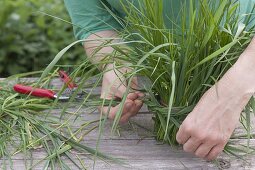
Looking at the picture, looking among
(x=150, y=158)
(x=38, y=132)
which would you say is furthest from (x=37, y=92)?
(x=150, y=158)

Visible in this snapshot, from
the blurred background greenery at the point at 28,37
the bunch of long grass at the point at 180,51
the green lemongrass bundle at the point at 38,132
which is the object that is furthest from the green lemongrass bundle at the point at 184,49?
the blurred background greenery at the point at 28,37

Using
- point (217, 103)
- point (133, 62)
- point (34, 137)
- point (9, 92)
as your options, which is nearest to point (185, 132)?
point (217, 103)

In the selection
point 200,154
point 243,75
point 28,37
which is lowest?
point 28,37

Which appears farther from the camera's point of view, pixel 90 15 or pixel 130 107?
pixel 90 15

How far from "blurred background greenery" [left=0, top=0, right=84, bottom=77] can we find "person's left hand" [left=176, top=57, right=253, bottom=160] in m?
Result: 1.75

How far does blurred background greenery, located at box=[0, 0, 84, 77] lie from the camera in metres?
2.83

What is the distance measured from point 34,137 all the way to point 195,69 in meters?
0.38

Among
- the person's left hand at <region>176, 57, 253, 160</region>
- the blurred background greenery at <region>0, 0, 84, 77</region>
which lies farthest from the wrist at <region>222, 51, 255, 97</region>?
the blurred background greenery at <region>0, 0, 84, 77</region>

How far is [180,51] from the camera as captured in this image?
3.84 feet

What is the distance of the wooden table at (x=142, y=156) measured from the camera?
1182mm

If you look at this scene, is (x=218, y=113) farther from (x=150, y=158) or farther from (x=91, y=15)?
(x=91, y=15)

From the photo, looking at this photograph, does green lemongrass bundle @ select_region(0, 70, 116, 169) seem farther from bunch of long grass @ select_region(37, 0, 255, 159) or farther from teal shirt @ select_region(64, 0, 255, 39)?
teal shirt @ select_region(64, 0, 255, 39)

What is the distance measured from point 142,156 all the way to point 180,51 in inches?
9.1

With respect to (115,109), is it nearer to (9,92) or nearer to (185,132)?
(185,132)
